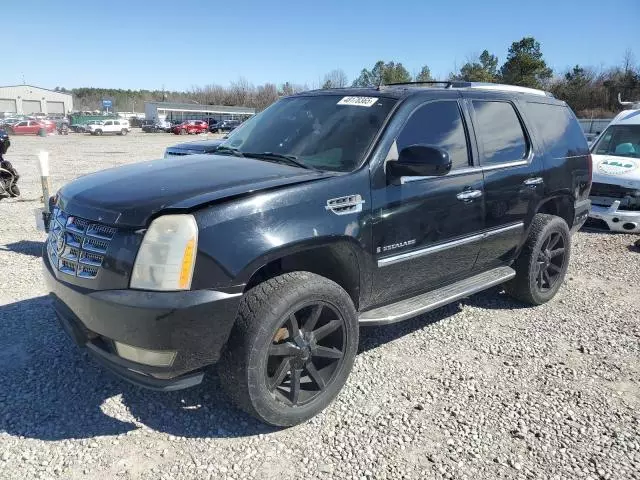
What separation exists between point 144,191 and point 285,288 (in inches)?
37.5

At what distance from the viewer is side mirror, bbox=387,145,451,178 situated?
10.4 ft

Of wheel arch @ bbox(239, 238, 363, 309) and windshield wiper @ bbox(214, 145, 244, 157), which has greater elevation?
windshield wiper @ bbox(214, 145, 244, 157)

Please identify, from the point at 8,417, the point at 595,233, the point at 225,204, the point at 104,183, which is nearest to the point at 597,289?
the point at 595,233

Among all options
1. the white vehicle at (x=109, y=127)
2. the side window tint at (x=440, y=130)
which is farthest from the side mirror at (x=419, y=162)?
the white vehicle at (x=109, y=127)

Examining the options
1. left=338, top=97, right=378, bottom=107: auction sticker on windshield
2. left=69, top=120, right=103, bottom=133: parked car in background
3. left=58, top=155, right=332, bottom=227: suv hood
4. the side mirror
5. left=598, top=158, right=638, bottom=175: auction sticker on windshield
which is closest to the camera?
left=58, top=155, right=332, bottom=227: suv hood

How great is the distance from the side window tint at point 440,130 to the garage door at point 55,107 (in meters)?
113

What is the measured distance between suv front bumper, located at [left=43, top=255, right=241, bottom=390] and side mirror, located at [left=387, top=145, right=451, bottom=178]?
54.6 inches

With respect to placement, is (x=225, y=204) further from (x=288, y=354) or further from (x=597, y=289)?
(x=597, y=289)

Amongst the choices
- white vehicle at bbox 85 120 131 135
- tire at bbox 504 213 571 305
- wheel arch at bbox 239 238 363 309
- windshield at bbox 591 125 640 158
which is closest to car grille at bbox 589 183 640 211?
windshield at bbox 591 125 640 158

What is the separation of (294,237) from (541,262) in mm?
3134

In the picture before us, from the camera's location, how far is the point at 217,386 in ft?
11.2

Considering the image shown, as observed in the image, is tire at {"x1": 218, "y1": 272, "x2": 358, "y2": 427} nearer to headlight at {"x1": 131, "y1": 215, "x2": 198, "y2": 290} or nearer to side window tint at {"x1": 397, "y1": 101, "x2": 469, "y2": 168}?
headlight at {"x1": 131, "y1": 215, "x2": 198, "y2": 290}

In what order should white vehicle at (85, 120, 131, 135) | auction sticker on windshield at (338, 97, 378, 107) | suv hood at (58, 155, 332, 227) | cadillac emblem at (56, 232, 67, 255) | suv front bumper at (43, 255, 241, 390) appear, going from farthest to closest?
white vehicle at (85, 120, 131, 135), auction sticker on windshield at (338, 97, 378, 107), cadillac emblem at (56, 232, 67, 255), suv hood at (58, 155, 332, 227), suv front bumper at (43, 255, 241, 390)

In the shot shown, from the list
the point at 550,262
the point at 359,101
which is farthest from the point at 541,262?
the point at 359,101
